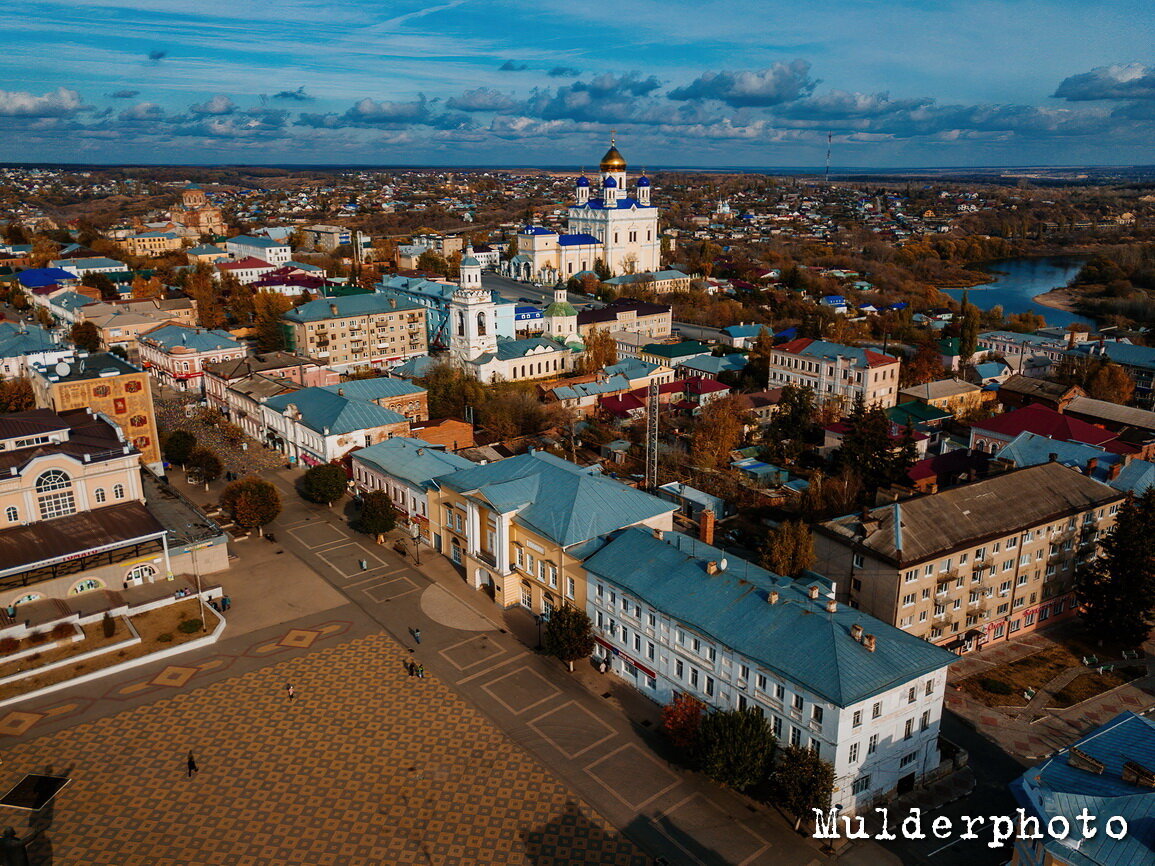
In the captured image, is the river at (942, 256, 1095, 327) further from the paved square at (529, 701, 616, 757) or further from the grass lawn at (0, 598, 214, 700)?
the grass lawn at (0, 598, 214, 700)

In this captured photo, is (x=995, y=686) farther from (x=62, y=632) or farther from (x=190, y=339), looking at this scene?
(x=190, y=339)

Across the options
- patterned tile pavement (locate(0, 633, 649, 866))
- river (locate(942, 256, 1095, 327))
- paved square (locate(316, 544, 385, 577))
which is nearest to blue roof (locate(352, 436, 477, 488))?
paved square (locate(316, 544, 385, 577))

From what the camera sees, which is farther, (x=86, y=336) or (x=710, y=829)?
(x=86, y=336)

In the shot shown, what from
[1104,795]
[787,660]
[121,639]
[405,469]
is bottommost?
[121,639]

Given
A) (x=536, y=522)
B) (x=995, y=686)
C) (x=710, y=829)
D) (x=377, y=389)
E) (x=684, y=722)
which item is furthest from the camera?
(x=377, y=389)

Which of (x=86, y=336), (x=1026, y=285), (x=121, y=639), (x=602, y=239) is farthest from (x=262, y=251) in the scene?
(x=1026, y=285)

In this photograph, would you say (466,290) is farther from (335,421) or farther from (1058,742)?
(1058,742)
